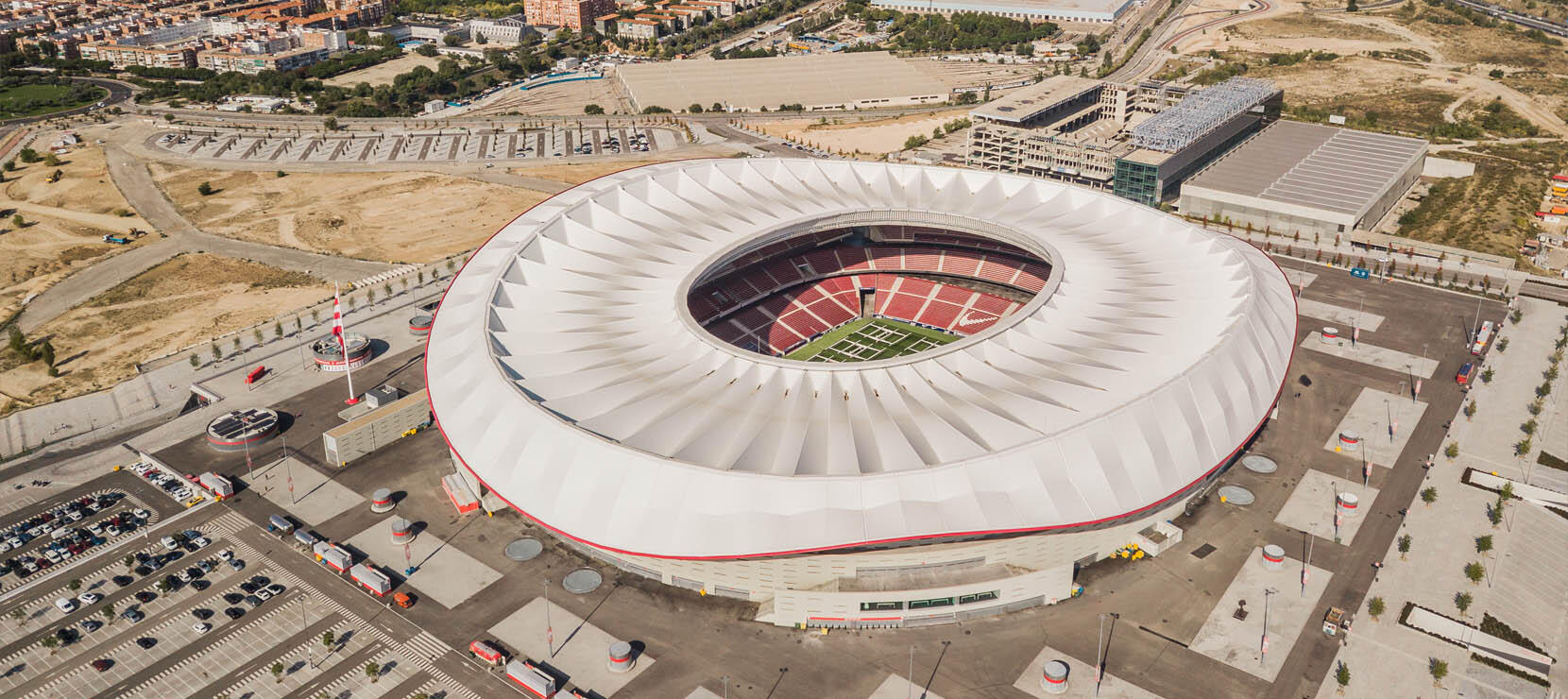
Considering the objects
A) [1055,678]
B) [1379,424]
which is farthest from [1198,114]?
[1055,678]

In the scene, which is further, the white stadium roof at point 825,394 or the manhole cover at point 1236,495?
the manhole cover at point 1236,495

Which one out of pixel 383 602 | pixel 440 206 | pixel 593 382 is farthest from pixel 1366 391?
pixel 440 206

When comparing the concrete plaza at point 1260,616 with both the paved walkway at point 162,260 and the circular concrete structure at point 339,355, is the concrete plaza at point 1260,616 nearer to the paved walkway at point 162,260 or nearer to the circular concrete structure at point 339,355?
the circular concrete structure at point 339,355

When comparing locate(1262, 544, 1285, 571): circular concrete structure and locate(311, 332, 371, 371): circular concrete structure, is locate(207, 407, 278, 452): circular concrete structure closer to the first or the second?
locate(311, 332, 371, 371): circular concrete structure

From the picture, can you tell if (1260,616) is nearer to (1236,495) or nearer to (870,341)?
→ (1236,495)

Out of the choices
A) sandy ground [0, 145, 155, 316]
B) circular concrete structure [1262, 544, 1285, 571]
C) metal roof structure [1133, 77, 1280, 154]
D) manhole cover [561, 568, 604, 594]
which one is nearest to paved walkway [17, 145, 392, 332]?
sandy ground [0, 145, 155, 316]

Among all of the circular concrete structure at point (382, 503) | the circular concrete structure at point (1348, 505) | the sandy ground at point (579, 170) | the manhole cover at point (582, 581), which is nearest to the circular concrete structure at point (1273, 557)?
the circular concrete structure at point (1348, 505)
